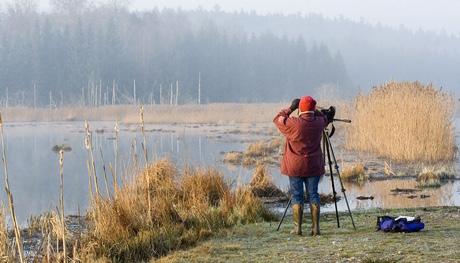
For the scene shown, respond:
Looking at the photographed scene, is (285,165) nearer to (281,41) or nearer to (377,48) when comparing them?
(281,41)

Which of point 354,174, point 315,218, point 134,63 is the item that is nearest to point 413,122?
point 354,174

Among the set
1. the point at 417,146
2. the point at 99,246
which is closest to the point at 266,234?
the point at 99,246

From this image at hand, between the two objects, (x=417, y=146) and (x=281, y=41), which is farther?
(x=281, y=41)

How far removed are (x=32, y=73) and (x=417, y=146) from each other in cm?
5871

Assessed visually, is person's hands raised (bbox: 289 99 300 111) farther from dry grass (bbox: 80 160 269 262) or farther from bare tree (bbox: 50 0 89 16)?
bare tree (bbox: 50 0 89 16)

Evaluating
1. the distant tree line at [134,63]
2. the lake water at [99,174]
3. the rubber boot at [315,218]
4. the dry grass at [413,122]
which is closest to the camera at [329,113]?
the rubber boot at [315,218]

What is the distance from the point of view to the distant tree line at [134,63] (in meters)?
72.1

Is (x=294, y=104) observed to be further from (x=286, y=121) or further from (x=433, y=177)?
(x=433, y=177)

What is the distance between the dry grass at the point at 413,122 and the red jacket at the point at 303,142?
12361mm

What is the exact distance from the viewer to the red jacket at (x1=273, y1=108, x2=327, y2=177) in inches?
319

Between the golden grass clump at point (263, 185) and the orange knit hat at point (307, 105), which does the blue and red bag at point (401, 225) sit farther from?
the golden grass clump at point (263, 185)

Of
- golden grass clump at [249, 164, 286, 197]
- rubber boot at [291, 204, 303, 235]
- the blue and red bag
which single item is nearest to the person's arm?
rubber boot at [291, 204, 303, 235]

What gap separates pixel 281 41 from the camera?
10588 cm

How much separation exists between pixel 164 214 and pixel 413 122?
1193 cm
